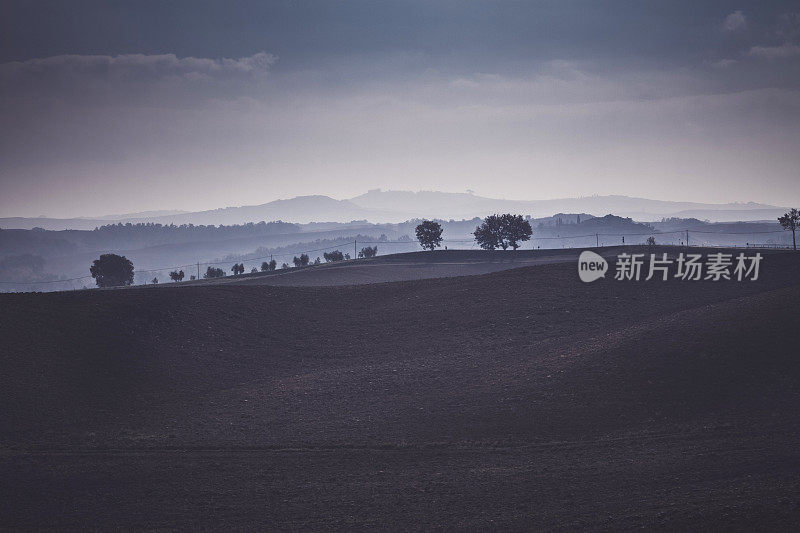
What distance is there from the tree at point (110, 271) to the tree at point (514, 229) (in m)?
77.7

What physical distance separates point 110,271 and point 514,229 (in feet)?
274

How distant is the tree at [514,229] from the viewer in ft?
408

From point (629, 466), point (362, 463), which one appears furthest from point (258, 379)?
point (629, 466)

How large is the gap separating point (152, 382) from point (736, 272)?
5058 cm

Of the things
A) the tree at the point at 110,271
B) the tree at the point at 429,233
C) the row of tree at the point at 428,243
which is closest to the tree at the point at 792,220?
the row of tree at the point at 428,243

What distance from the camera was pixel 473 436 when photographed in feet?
81.3

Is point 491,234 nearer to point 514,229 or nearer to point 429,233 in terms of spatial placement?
point 514,229

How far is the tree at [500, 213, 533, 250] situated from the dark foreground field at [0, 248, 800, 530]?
76.5 m

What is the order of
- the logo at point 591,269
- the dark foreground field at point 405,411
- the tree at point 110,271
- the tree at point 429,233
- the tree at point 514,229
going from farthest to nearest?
1. the tree at point 429,233
2. the tree at point 514,229
3. the tree at point 110,271
4. the logo at point 591,269
5. the dark foreground field at point 405,411

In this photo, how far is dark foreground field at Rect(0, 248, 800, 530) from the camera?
1841 cm

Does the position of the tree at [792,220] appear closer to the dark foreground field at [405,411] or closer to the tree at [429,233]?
the dark foreground field at [405,411]

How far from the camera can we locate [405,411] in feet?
93.1

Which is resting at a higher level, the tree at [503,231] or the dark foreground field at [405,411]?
the tree at [503,231]

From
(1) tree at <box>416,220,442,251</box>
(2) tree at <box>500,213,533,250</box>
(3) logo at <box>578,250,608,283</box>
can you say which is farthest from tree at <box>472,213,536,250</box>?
(3) logo at <box>578,250,608,283</box>
